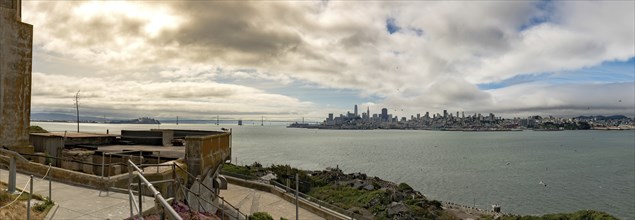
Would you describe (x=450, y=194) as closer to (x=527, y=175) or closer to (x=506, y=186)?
(x=506, y=186)

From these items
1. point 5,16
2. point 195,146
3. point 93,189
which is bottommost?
point 93,189

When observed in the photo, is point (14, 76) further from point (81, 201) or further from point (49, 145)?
point (81, 201)

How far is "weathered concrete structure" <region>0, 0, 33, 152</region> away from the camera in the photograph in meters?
15.1

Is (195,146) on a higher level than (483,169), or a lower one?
higher

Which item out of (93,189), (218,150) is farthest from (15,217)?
(218,150)

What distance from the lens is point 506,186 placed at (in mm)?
68750

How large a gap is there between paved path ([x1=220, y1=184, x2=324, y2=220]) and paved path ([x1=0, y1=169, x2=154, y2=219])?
12.1 metres

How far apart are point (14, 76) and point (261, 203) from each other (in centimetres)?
1520

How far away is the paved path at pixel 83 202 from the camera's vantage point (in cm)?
889

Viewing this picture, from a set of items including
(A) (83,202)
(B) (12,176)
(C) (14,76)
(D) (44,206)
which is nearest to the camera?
(D) (44,206)

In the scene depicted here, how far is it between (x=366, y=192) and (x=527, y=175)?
51.4 meters

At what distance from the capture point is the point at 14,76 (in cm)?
1545

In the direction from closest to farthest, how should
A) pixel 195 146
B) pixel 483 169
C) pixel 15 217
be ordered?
1. pixel 15 217
2. pixel 195 146
3. pixel 483 169

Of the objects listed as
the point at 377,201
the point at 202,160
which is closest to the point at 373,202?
the point at 377,201
